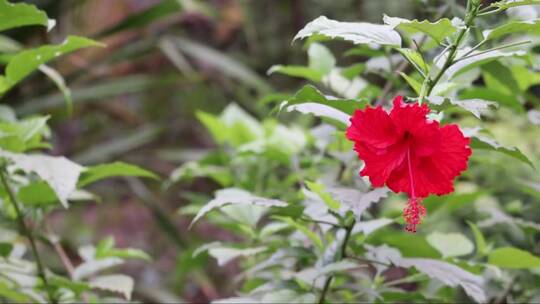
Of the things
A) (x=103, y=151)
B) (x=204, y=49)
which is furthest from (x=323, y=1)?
(x=103, y=151)

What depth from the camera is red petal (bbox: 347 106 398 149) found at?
18.6 inches

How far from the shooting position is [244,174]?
104cm

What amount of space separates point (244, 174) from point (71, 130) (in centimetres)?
195

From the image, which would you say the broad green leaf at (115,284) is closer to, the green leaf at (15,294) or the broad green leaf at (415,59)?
the green leaf at (15,294)

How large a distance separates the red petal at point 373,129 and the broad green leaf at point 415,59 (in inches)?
3.5

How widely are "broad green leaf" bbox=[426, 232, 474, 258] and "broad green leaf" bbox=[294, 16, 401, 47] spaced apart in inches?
13.0

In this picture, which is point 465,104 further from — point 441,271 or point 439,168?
point 441,271

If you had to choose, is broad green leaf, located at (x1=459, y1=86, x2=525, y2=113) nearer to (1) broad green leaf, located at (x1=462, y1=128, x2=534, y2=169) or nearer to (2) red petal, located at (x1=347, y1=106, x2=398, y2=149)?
(1) broad green leaf, located at (x1=462, y1=128, x2=534, y2=169)

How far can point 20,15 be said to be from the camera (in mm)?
649

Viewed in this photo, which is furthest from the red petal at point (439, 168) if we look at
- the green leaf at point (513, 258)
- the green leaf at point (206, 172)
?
the green leaf at point (206, 172)

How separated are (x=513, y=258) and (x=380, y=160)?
32 cm

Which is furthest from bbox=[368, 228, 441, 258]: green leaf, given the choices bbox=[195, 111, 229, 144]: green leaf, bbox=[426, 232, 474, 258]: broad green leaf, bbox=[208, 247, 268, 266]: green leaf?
bbox=[195, 111, 229, 144]: green leaf

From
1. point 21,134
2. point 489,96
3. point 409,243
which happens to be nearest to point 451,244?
point 409,243

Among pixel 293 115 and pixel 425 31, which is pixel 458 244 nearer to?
pixel 425 31
